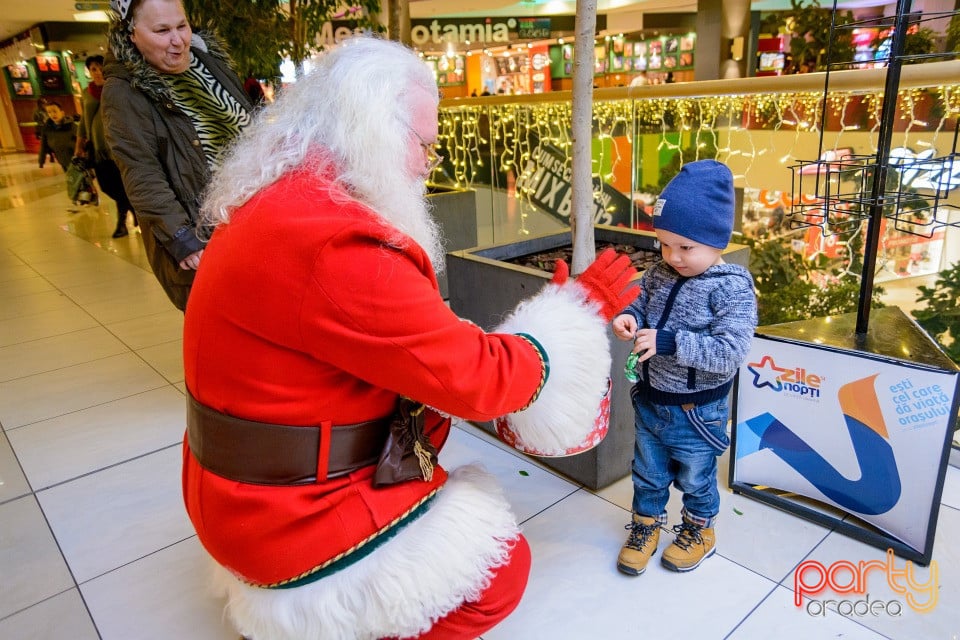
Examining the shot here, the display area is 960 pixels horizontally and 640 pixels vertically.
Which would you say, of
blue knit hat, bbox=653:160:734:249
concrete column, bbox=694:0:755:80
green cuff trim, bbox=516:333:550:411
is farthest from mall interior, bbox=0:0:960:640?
concrete column, bbox=694:0:755:80

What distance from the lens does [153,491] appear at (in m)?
2.23

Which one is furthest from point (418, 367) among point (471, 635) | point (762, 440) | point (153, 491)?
point (153, 491)

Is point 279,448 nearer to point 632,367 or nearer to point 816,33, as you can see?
point 632,367

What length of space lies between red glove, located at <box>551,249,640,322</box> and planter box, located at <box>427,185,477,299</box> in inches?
107

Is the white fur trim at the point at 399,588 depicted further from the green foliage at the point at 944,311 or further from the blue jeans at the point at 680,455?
the green foliage at the point at 944,311

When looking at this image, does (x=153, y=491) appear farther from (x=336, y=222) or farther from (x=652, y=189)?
(x=652, y=189)

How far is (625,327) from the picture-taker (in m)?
1.54

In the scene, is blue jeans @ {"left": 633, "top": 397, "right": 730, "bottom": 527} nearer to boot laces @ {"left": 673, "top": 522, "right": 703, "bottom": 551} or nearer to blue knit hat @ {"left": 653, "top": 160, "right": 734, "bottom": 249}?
boot laces @ {"left": 673, "top": 522, "right": 703, "bottom": 551}

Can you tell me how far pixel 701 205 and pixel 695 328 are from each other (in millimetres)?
293

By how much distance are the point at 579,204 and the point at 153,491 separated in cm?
177

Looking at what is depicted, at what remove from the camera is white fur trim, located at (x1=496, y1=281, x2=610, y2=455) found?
123 cm

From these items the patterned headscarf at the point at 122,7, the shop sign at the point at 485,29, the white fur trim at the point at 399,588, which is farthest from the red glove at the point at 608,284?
the shop sign at the point at 485,29

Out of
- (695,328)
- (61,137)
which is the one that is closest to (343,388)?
(695,328)

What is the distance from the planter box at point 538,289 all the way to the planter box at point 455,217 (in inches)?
57.9
